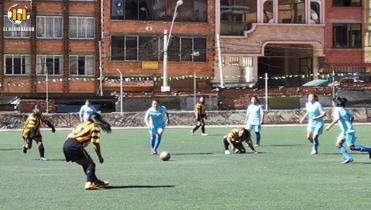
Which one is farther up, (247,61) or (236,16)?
(236,16)

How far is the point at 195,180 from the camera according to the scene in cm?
1494

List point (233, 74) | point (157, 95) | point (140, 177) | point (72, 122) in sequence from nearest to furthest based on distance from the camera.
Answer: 1. point (140, 177)
2. point (72, 122)
3. point (157, 95)
4. point (233, 74)

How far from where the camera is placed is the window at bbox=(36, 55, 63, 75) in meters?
59.0

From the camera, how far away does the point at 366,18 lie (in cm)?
6538

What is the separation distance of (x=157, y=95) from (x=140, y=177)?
32.4m

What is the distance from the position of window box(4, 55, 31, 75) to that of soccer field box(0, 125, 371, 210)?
112ft

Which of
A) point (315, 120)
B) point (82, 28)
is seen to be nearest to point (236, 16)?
point (82, 28)

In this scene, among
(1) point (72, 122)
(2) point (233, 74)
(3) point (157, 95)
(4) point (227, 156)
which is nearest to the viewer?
(4) point (227, 156)

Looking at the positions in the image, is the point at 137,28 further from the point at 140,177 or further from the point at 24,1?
the point at 140,177

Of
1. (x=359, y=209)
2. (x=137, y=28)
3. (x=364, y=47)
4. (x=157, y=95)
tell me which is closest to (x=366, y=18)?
(x=364, y=47)

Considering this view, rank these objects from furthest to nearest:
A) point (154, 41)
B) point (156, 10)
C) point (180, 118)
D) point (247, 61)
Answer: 1. point (247, 61)
2. point (156, 10)
3. point (154, 41)
4. point (180, 118)

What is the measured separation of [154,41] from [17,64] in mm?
10631
